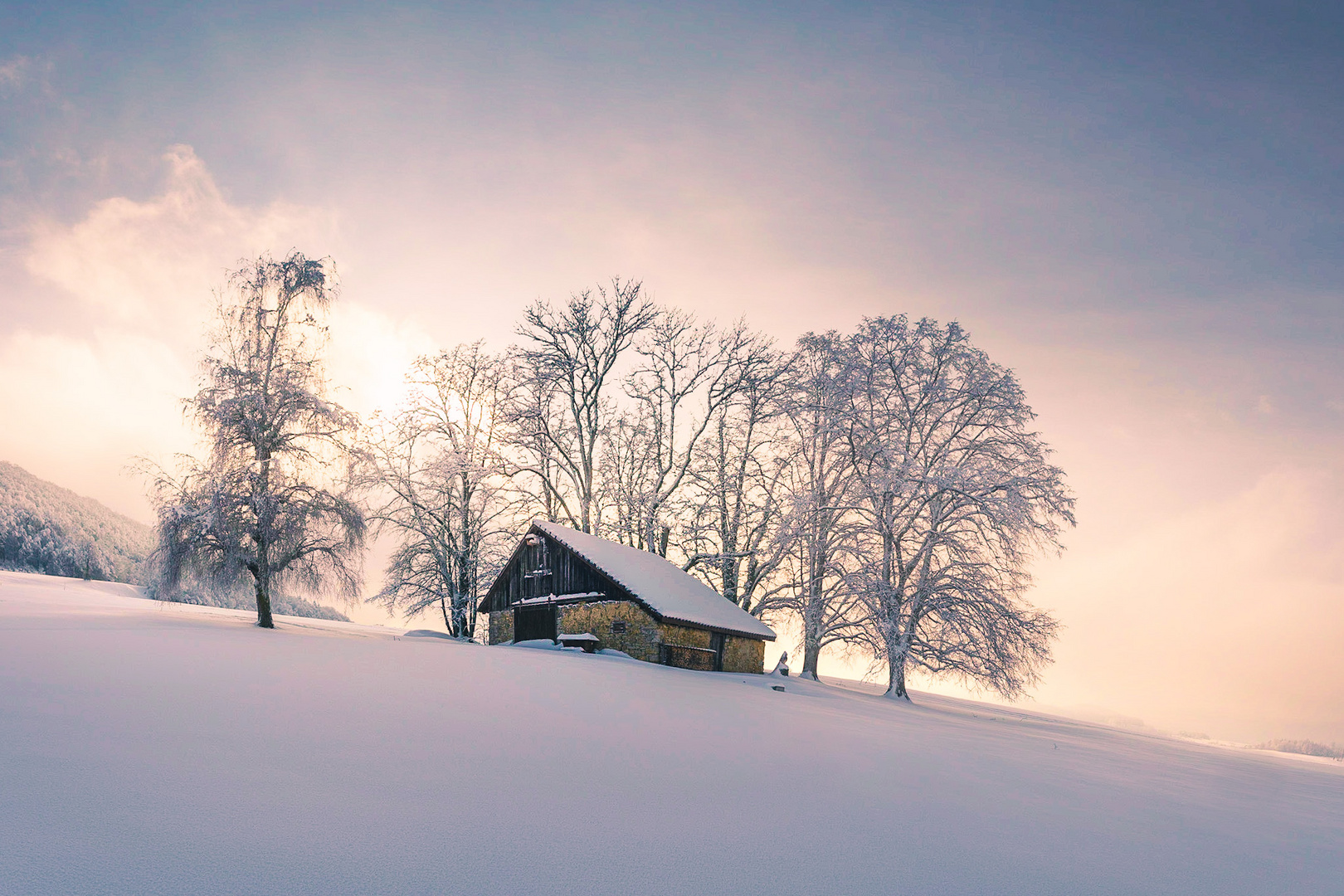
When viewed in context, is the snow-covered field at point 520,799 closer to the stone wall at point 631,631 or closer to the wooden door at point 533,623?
the stone wall at point 631,631

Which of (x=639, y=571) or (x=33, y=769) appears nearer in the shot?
(x=33, y=769)

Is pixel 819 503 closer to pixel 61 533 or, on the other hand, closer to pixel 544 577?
pixel 544 577

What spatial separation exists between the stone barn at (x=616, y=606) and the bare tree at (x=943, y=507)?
18.4ft

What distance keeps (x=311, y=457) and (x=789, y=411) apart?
18.9 meters

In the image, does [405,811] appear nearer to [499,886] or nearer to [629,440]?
[499,886]

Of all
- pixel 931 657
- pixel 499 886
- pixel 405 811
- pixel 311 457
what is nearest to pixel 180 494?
pixel 311 457

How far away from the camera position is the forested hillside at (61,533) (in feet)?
202

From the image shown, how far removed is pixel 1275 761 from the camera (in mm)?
21406

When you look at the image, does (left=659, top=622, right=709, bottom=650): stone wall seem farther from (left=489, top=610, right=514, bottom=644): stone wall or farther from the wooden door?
(left=489, top=610, right=514, bottom=644): stone wall

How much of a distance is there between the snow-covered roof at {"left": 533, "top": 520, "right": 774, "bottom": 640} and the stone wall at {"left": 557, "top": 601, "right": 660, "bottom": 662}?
797 mm

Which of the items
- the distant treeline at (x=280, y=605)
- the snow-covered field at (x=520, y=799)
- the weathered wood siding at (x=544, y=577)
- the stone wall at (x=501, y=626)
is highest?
the weathered wood siding at (x=544, y=577)

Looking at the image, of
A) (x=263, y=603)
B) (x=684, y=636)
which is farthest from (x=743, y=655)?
(x=263, y=603)

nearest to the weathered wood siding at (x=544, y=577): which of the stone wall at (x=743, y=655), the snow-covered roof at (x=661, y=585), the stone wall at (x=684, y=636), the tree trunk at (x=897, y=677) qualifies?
the snow-covered roof at (x=661, y=585)

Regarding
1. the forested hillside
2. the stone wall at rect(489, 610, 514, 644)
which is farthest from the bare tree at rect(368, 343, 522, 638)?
the forested hillside
